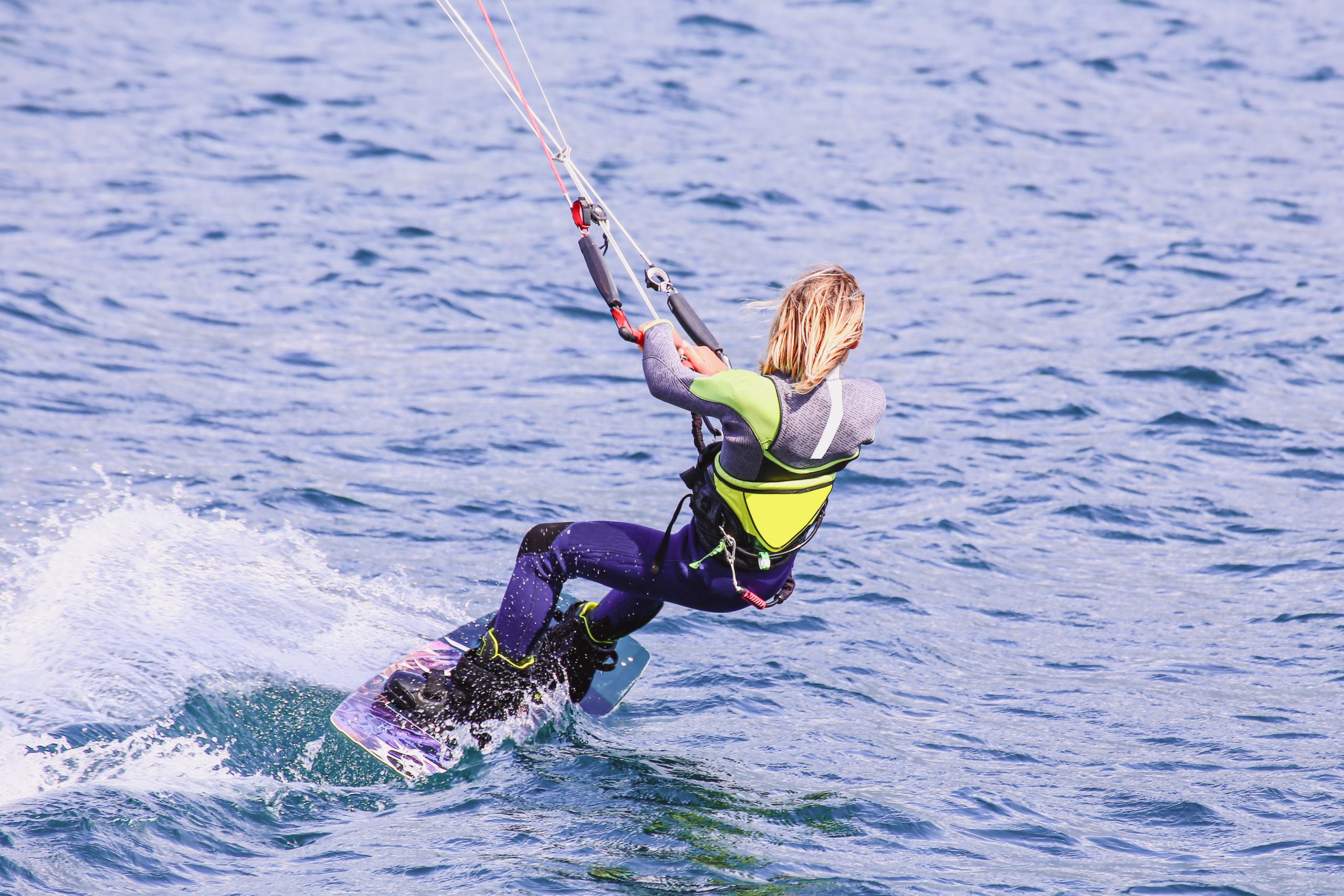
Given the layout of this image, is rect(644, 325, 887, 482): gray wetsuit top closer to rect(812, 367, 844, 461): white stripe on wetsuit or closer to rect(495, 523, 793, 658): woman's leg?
rect(812, 367, 844, 461): white stripe on wetsuit

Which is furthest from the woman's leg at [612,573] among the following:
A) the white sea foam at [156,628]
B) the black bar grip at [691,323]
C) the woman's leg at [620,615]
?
the white sea foam at [156,628]

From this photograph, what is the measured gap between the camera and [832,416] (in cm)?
523

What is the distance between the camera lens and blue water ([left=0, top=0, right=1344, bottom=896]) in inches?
216

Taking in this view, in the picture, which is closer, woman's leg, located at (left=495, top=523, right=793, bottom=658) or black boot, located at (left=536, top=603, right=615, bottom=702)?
woman's leg, located at (left=495, top=523, right=793, bottom=658)

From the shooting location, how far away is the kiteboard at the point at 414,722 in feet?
19.5

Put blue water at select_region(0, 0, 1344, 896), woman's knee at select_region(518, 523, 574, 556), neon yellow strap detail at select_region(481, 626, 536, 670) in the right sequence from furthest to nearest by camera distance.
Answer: neon yellow strap detail at select_region(481, 626, 536, 670)
woman's knee at select_region(518, 523, 574, 556)
blue water at select_region(0, 0, 1344, 896)

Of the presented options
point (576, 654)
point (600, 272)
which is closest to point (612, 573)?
point (576, 654)

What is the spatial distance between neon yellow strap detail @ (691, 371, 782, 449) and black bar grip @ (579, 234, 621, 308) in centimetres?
73

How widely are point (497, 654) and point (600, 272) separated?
5.55 feet

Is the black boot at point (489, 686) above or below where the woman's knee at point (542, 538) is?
below

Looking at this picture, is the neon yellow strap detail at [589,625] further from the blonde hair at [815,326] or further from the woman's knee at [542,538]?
the blonde hair at [815,326]

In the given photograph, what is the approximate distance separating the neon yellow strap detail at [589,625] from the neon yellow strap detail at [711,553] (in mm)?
960

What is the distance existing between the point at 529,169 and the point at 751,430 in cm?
1264

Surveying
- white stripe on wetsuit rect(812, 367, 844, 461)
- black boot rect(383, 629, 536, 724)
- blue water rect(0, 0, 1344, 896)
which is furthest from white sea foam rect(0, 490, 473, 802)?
white stripe on wetsuit rect(812, 367, 844, 461)
